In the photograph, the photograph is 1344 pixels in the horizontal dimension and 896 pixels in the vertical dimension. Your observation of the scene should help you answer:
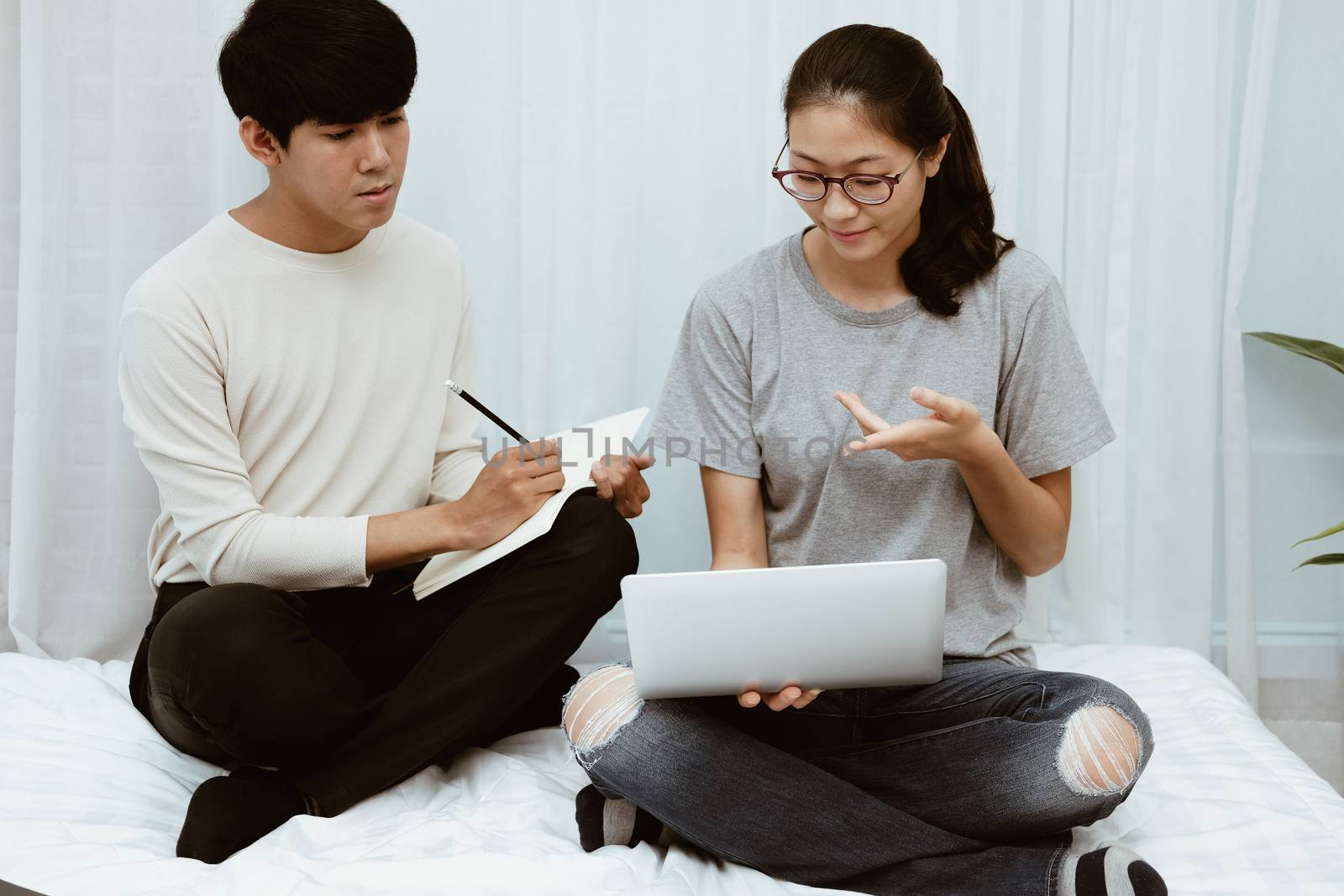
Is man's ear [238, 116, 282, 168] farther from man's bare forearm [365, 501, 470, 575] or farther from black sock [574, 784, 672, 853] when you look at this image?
black sock [574, 784, 672, 853]

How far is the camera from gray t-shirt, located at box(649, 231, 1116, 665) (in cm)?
Result: 140

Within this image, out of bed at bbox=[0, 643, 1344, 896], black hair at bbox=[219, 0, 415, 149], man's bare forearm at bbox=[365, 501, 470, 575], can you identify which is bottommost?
bed at bbox=[0, 643, 1344, 896]

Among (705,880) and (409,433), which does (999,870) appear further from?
(409,433)

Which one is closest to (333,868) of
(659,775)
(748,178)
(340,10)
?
(659,775)

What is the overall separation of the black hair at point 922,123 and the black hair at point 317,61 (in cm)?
48

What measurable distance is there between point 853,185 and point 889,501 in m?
0.38


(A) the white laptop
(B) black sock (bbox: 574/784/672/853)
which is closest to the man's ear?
(A) the white laptop

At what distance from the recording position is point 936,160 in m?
1.38

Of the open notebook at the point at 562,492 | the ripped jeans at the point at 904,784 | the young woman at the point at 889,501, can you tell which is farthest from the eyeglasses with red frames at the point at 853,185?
the ripped jeans at the point at 904,784

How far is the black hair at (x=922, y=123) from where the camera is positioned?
1301 mm

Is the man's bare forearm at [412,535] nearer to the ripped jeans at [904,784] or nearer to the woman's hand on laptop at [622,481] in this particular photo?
the woman's hand on laptop at [622,481]

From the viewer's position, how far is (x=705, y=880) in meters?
1.18

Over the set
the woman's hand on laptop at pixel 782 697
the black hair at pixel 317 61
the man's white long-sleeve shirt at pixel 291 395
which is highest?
the black hair at pixel 317 61

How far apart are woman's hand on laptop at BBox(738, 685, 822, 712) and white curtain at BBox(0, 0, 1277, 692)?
0.73 m
